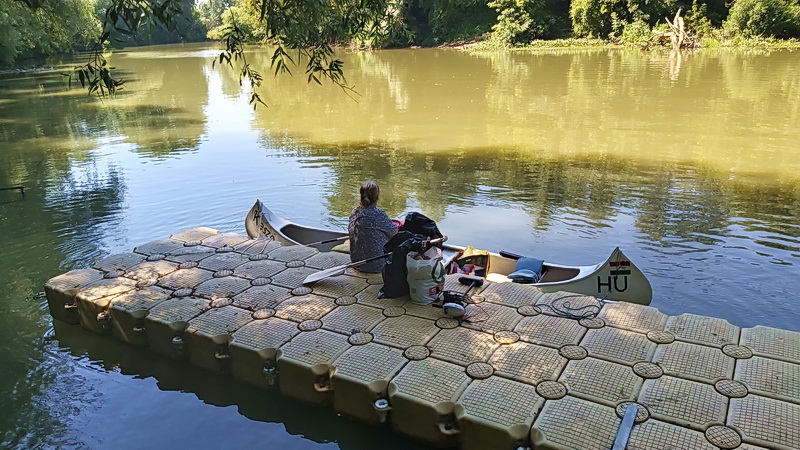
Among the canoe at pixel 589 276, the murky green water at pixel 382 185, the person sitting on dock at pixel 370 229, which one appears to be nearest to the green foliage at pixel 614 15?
the murky green water at pixel 382 185

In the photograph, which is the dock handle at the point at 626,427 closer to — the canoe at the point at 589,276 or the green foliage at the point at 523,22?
the canoe at the point at 589,276

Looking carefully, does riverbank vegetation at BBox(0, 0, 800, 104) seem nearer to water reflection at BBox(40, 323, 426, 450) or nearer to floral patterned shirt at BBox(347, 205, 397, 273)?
floral patterned shirt at BBox(347, 205, 397, 273)

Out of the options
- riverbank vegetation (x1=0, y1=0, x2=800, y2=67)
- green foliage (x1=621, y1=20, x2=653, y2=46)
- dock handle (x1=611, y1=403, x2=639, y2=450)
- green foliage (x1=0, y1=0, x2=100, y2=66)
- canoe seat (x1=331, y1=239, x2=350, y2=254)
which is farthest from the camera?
green foliage (x1=621, y1=20, x2=653, y2=46)

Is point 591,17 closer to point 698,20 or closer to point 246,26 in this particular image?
point 698,20

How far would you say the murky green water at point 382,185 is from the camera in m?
5.41

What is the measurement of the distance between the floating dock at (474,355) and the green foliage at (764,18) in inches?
1367

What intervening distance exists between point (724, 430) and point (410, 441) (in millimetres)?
2120

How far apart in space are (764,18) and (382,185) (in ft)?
102

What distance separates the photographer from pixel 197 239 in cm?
776

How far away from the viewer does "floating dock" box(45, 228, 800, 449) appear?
3832mm

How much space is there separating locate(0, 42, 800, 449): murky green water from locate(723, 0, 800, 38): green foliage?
10274 millimetres

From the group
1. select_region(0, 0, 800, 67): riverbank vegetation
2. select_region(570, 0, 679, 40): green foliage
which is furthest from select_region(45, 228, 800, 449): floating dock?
select_region(570, 0, 679, 40): green foliage

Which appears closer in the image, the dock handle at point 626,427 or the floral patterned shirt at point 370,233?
the dock handle at point 626,427

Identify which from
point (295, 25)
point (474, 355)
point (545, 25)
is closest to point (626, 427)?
point (474, 355)
